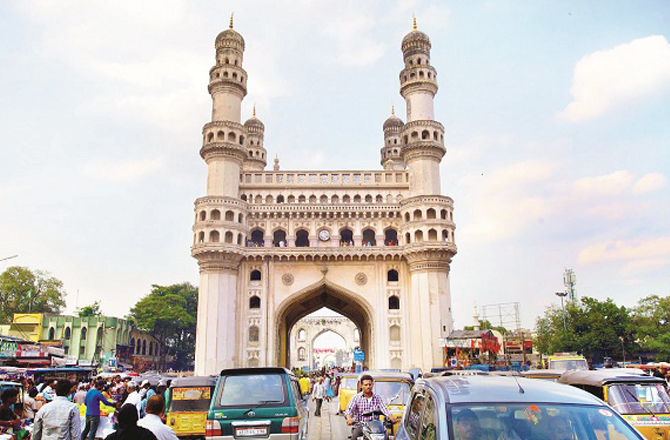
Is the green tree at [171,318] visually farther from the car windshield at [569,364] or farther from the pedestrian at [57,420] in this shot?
the pedestrian at [57,420]

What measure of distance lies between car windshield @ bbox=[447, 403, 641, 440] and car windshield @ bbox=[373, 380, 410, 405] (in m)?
8.15

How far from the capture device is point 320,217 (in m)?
42.5

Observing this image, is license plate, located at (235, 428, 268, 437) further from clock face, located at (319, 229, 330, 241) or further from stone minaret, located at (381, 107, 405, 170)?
stone minaret, located at (381, 107, 405, 170)

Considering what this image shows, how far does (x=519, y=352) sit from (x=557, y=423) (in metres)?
35.7

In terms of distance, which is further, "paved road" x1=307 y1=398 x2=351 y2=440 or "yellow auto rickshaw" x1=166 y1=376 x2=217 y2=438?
"paved road" x1=307 y1=398 x2=351 y2=440

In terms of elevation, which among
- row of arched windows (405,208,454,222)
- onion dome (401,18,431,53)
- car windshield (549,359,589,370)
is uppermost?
onion dome (401,18,431,53)

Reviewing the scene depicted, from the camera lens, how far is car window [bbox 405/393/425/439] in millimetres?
5711

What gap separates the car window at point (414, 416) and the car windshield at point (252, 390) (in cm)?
308

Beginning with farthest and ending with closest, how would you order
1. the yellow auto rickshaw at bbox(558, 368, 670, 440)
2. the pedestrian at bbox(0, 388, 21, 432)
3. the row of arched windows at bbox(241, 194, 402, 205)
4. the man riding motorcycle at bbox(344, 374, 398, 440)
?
the row of arched windows at bbox(241, 194, 402, 205), the yellow auto rickshaw at bbox(558, 368, 670, 440), the pedestrian at bbox(0, 388, 21, 432), the man riding motorcycle at bbox(344, 374, 398, 440)

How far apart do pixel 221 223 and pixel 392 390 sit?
94.3 ft

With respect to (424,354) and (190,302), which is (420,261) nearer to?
(424,354)

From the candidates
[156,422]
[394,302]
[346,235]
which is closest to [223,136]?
[346,235]

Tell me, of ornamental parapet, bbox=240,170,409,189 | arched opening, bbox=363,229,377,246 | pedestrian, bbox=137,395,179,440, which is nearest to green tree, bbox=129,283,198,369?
ornamental parapet, bbox=240,170,409,189

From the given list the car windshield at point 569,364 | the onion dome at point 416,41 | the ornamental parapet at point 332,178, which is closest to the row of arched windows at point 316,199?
the ornamental parapet at point 332,178
